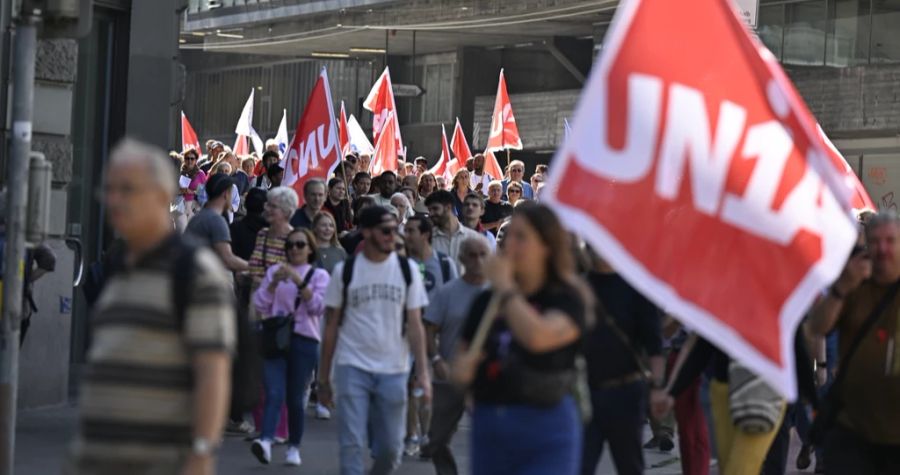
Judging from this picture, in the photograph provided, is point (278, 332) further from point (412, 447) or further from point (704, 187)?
point (704, 187)

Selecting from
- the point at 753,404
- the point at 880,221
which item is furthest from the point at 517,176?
the point at 880,221

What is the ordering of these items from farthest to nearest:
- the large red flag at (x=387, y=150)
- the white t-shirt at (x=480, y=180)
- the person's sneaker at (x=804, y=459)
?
the large red flag at (x=387, y=150)
the white t-shirt at (x=480, y=180)
the person's sneaker at (x=804, y=459)

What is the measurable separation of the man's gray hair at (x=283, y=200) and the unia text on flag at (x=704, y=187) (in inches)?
252

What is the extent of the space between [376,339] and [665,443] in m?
4.38

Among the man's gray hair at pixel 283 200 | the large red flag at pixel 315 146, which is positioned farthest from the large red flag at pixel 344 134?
the man's gray hair at pixel 283 200

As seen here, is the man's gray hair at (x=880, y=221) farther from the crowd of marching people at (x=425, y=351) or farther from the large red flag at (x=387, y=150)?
the large red flag at (x=387, y=150)

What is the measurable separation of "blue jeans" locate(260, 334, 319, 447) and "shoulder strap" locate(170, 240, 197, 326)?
7.02m

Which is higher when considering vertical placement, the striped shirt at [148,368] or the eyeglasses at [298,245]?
the eyeglasses at [298,245]

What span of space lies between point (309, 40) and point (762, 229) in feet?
139

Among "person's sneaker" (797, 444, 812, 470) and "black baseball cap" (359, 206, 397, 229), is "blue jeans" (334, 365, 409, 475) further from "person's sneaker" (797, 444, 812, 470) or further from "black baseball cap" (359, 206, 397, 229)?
"person's sneaker" (797, 444, 812, 470)

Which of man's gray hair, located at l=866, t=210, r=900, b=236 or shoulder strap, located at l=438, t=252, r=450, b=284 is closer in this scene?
man's gray hair, located at l=866, t=210, r=900, b=236

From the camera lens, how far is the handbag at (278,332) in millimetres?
12664

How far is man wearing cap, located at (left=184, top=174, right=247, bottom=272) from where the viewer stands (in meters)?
13.3

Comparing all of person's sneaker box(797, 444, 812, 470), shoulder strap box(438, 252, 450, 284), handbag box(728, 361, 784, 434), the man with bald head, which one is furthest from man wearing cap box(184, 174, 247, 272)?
handbag box(728, 361, 784, 434)
